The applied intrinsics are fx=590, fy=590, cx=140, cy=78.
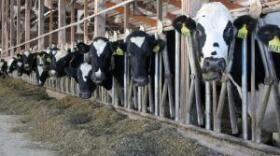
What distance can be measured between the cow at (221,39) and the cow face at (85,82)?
4.45m

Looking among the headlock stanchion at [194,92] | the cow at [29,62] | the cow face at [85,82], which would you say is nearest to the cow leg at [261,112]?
the headlock stanchion at [194,92]

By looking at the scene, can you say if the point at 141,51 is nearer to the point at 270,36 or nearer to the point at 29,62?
the point at 270,36

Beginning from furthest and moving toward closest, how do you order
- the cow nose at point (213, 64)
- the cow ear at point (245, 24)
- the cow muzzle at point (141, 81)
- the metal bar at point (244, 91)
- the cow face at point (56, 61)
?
1. the cow face at point (56, 61)
2. the cow muzzle at point (141, 81)
3. the metal bar at point (244, 91)
4. the cow ear at point (245, 24)
5. the cow nose at point (213, 64)

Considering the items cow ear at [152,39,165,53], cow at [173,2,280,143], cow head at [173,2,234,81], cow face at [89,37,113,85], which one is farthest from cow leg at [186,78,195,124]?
Answer: cow face at [89,37,113,85]

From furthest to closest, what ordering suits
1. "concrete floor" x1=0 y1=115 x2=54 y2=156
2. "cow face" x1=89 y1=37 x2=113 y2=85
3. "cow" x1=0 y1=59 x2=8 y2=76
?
"cow" x1=0 y1=59 x2=8 y2=76 → "cow face" x1=89 y1=37 x2=113 y2=85 → "concrete floor" x1=0 y1=115 x2=54 y2=156

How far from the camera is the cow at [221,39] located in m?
6.12

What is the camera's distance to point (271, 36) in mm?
5871

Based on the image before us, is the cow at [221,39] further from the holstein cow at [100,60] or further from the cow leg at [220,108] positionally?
the holstein cow at [100,60]

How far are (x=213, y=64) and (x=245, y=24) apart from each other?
0.58 meters

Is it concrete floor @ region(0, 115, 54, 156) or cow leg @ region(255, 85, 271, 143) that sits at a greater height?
cow leg @ region(255, 85, 271, 143)

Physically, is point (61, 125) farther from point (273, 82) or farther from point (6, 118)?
point (273, 82)

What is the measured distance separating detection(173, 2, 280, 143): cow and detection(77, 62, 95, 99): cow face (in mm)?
4454

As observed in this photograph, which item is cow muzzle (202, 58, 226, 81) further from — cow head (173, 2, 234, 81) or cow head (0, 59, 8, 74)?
cow head (0, 59, 8, 74)

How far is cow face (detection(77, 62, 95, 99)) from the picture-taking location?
1126 centimetres
